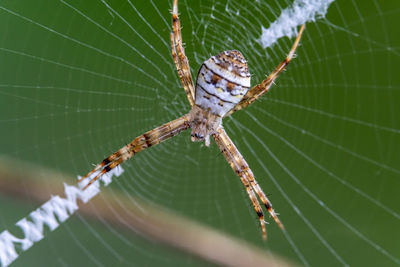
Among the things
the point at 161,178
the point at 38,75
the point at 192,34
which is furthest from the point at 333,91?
the point at 38,75

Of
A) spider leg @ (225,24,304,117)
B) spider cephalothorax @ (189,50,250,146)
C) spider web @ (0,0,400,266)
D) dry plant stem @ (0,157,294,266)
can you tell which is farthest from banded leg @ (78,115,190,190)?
spider leg @ (225,24,304,117)

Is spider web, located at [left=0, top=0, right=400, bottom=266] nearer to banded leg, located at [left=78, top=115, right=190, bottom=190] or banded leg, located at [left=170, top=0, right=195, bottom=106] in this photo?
banded leg, located at [left=78, top=115, right=190, bottom=190]

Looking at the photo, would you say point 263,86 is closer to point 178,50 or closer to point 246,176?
point 178,50

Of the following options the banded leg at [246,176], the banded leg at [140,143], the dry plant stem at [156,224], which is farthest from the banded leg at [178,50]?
the dry plant stem at [156,224]

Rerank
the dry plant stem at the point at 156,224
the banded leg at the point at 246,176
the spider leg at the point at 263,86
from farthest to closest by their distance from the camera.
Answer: the banded leg at the point at 246,176, the spider leg at the point at 263,86, the dry plant stem at the point at 156,224

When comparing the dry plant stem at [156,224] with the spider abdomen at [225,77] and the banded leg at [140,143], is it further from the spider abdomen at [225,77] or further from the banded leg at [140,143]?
the spider abdomen at [225,77]

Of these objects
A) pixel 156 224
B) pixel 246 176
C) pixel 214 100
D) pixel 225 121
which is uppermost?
pixel 214 100

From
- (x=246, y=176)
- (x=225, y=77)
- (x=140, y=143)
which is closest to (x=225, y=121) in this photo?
(x=246, y=176)
